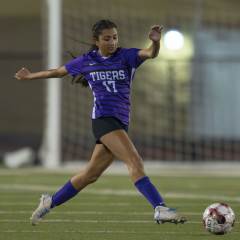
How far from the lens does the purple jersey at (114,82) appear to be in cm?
1011

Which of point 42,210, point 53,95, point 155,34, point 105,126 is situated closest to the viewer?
point 155,34

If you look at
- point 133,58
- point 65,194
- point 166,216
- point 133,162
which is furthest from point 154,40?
point 65,194

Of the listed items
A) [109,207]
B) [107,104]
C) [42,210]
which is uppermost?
[107,104]

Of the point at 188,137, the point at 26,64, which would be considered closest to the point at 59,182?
the point at 188,137

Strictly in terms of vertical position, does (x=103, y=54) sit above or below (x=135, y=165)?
above

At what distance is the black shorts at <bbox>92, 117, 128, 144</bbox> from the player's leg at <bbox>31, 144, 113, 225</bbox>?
0.11m

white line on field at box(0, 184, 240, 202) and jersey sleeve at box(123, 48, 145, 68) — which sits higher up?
jersey sleeve at box(123, 48, 145, 68)

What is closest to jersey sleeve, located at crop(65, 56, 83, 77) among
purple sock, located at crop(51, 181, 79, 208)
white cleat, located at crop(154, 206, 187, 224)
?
purple sock, located at crop(51, 181, 79, 208)

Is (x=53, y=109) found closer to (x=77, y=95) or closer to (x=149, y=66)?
(x=77, y=95)

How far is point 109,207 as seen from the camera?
1227cm

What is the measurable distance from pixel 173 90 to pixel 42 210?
11.8 meters

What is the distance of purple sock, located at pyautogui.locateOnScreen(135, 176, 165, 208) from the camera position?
9.80 meters

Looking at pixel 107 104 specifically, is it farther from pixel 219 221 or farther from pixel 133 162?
pixel 219 221

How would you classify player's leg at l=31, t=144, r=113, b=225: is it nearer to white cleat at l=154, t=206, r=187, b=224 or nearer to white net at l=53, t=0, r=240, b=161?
white cleat at l=154, t=206, r=187, b=224
